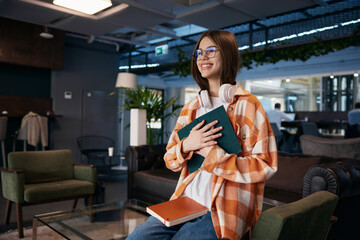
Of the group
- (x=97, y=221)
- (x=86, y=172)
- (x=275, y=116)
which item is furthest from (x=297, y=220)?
(x=275, y=116)

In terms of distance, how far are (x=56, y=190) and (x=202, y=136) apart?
2530 mm

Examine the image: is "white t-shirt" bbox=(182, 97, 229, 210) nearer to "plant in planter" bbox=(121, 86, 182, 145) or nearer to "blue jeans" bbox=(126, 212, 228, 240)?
"blue jeans" bbox=(126, 212, 228, 240)

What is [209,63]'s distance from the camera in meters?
1.21

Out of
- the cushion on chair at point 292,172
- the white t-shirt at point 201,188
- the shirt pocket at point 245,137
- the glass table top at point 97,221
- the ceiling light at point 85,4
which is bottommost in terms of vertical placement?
the glass table top at point 97,221

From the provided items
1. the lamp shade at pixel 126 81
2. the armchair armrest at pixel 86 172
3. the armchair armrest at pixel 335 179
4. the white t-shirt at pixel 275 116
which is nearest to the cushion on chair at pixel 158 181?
the armchair armrest at pixel 86 172

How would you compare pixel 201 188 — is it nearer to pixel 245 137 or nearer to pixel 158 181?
pixel 245 137

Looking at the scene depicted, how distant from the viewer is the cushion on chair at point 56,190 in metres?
2.94

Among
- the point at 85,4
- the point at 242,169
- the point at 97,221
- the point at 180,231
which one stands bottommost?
the point at 97,221

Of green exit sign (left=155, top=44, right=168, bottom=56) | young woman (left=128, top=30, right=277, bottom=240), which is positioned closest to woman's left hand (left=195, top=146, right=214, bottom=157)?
young woman (left=128, top=30, right=277, bottom=240)

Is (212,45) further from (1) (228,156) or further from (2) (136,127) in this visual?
(2) (136,127)

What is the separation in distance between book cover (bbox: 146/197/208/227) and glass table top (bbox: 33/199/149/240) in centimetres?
100

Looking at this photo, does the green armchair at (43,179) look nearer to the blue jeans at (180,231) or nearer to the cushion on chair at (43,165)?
the cushion on chair at (43,165)

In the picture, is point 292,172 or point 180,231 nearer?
point 180,231

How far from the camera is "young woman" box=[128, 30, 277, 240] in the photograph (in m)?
1.05
